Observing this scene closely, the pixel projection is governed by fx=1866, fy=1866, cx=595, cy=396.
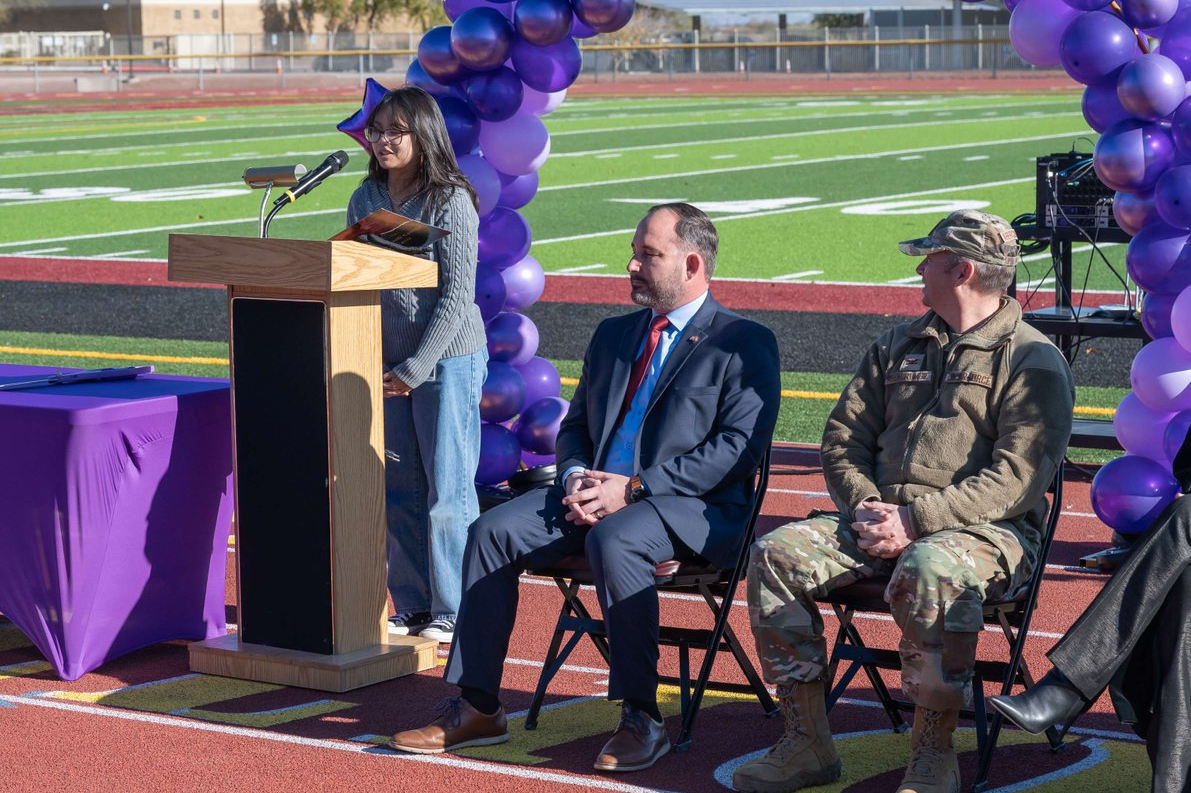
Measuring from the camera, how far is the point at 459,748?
18.1 ft

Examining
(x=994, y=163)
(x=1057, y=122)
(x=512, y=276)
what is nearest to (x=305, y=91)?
(x=1057, y=122)

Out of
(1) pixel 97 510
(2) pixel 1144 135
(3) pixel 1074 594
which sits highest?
(2) pixel 1144 135

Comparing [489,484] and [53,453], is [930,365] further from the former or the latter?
[489,484]

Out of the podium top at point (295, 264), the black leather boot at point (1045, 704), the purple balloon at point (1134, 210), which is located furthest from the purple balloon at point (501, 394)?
the black leather boot at point (1045, 704)

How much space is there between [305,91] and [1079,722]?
58.3 meters

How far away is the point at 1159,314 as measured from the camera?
7402mm

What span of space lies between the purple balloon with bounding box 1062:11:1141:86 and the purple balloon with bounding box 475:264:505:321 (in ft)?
8.42

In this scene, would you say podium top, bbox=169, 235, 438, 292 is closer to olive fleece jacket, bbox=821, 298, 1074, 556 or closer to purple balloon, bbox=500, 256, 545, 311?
olive fleece jacket, bbox=821, 298, 1074, 556

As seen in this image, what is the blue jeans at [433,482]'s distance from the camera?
22.1 feet

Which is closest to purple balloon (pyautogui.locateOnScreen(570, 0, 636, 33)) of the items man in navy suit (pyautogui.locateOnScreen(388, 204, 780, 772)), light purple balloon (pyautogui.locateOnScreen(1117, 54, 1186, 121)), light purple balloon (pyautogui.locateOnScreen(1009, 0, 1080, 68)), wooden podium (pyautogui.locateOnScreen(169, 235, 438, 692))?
light purple balloon (pyautogui.locateOnScreen(1009, 0, 1080, 68))

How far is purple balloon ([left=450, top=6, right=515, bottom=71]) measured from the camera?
772 centimetres

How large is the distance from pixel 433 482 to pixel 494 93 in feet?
6.37

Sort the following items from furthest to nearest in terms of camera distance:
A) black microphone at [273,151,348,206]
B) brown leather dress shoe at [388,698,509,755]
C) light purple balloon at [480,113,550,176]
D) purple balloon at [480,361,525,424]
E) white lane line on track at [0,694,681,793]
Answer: purple balloon at [480,361,525,424] < light purple balloon at [480,113,550,176] < black microphone at [273,151,348,206] < brown leather dress shoe at [388,698,509,755] < white lane line on track at [0,694,681,793]

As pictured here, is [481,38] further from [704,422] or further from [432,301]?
[704,422]
